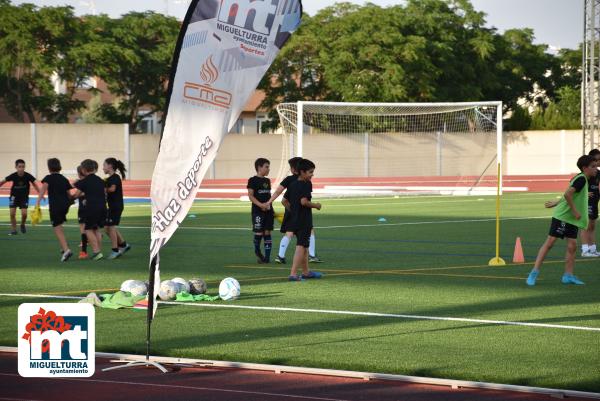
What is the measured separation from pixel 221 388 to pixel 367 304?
4.81 meters

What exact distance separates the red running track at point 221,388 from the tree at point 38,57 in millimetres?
48576

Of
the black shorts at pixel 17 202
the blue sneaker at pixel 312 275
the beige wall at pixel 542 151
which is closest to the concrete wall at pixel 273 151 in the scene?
the beige wall at pixel 542 151

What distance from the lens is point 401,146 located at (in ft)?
178

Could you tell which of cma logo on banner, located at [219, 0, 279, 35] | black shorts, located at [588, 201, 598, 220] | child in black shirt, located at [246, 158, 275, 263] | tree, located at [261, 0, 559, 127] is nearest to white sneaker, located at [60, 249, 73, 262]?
child in black shirt, located at [246, 158, 275, 263]

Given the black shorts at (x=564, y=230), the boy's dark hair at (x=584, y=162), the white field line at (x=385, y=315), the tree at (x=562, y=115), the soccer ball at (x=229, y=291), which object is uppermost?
the tree at (x=562, y=115)

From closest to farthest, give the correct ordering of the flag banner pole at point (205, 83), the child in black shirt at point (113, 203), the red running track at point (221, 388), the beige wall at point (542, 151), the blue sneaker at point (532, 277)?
the red running track at point (221, 388) → the flag banner pole at point (205, 83) → the blue sneaker at point (532, 277) → the child in black shirt at point (113, 203) → the beige wall at point (542, 151)

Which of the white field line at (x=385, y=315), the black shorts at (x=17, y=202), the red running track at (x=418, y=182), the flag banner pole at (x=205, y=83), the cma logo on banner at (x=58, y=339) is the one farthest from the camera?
the red running track at (x=418, y=182)

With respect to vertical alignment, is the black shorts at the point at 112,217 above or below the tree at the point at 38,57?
below

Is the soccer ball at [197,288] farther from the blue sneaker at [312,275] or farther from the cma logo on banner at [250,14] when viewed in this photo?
the cma logo on banner at [250,14]

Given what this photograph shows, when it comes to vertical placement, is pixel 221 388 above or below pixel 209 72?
Result: below

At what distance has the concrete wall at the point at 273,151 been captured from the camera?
1977 inches

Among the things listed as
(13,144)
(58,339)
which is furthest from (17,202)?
(13,144)

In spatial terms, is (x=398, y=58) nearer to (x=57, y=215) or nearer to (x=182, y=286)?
(x=57, y=215)

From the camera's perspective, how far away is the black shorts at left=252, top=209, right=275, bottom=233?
704 inches
